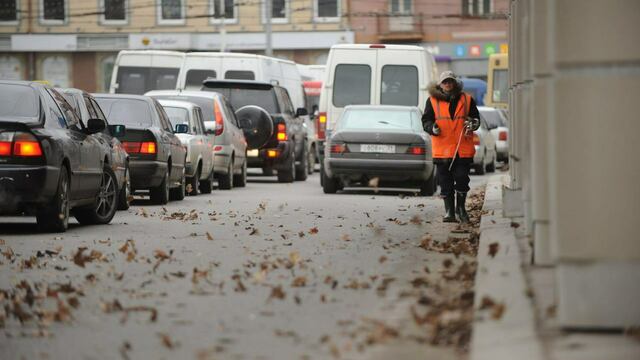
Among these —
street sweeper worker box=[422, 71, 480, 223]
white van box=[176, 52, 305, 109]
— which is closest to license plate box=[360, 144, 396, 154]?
street sweeper worker box=[422, 71, 480, 223]

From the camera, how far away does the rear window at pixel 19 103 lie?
14769 mm

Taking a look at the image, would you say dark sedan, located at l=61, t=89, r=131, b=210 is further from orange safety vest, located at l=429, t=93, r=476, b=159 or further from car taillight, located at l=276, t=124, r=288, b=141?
car taillight, located at l=276, t=124, r=288, b=141

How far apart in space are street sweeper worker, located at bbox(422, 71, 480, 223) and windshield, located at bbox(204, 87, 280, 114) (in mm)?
14626

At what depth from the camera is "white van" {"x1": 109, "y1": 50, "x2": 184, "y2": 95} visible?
120 feet

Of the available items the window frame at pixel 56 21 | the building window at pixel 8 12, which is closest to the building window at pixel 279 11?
the window frame at pixel 56 21

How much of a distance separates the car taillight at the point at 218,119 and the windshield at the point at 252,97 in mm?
4588

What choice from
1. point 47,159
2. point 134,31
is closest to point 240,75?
point 47,159

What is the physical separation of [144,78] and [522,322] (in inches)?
1180

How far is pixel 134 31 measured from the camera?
6762cm

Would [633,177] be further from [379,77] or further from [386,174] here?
[379,77]

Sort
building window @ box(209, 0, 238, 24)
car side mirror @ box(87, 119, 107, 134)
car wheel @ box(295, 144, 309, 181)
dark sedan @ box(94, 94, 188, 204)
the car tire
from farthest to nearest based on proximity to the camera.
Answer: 1. building window @ box(209, 0, 238, 24)
2. car wheel @ box(295, 144, 309, 181)
3. the car tire
4. dark sedan @ box(94, 94, 188, 204)
5. car side mirror @ box(87, 119, 107, 134)

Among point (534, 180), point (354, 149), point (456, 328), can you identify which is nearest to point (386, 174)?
point (354, 149)

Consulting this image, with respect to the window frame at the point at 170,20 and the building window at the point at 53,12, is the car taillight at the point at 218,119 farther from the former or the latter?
the building window at the point at 53,12

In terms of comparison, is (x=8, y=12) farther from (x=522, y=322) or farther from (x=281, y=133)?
(x=522, y=322)
